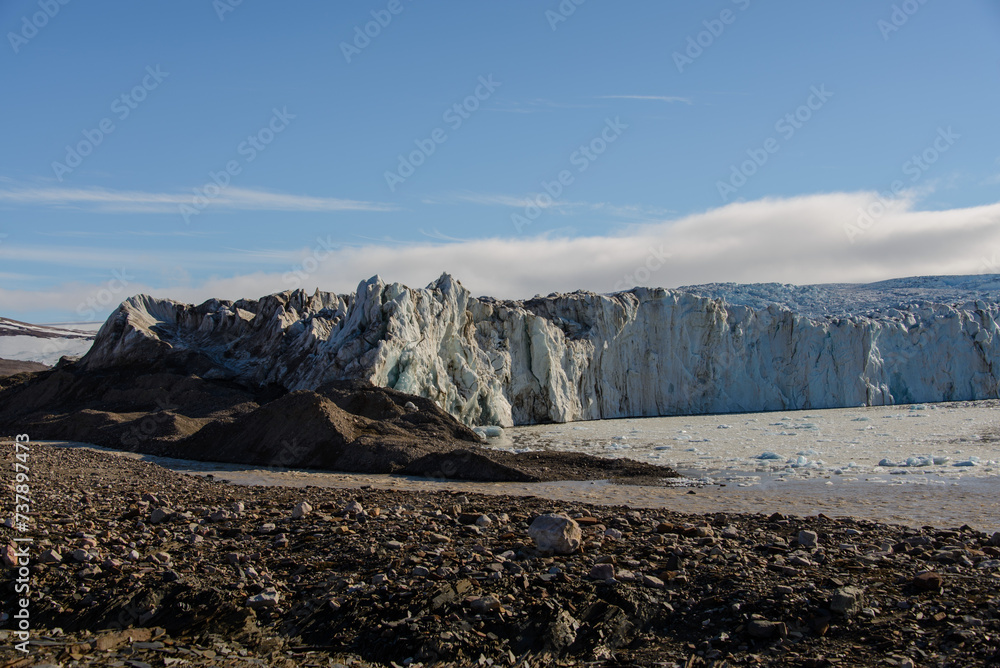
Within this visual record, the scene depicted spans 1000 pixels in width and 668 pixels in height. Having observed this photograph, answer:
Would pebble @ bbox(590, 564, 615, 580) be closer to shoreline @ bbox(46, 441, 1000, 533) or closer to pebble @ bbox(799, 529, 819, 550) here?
pebble @ bbox(799, 529, 819, 550)

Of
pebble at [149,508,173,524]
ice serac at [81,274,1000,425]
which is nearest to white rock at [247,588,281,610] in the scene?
pebble at [149,508,173,524]

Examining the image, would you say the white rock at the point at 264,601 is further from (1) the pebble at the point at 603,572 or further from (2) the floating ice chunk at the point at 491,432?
(2) the floating ice chunk at the point at 491,432

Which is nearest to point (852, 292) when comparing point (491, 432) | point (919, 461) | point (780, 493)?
point (491, 432)

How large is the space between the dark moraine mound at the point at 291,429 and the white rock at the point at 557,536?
5794 millimetres

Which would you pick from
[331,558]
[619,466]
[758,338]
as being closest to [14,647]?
[331,558]

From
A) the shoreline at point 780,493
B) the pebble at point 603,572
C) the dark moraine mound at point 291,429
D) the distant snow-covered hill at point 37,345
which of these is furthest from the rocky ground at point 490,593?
the distant snow-covered hill at point 37,345

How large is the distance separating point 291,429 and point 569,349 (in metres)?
16.3

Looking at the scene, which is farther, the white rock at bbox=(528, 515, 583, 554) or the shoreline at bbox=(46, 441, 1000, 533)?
the shoreline at bbox=(46, 441, 1000, 533)

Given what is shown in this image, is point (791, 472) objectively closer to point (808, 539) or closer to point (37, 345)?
point (808, 539)

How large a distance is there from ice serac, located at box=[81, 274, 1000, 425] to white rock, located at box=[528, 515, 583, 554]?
14818mm

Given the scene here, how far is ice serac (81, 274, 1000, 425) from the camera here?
72.1 feet

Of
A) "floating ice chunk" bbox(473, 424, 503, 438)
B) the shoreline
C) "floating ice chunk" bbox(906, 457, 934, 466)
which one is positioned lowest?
"floating ice chunk" bbox(473, 424, 503, 438)

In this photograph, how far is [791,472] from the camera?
11703 millimetres

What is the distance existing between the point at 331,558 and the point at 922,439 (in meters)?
16.9
